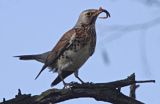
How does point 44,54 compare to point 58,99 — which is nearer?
point 58,99

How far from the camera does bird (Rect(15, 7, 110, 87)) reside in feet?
30.1

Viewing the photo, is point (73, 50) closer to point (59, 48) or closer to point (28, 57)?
point (59, 48)

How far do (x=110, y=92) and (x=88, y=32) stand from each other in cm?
349

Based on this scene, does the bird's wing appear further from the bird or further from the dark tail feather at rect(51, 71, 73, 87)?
the dark tail feather at rect(51, 71, 73, 87)

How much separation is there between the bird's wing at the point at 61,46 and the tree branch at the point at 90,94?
3111 mm

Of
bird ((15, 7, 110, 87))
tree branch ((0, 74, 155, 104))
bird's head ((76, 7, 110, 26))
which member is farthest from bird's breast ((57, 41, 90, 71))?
tree branch ((0, 74, 155, 104))

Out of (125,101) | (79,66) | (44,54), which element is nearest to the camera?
(125,101)

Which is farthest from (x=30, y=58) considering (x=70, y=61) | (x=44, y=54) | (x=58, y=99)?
(x=58, y=99)

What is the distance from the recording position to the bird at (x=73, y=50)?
9.18 metres

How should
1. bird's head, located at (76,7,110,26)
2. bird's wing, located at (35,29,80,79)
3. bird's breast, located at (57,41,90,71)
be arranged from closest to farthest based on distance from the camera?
bird's breast, located at (57,41,90,71) < bird's wing, located at (35,29,80,79) < bird's head, located at (76,7,110,26)

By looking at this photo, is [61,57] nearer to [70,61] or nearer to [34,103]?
[70,61]

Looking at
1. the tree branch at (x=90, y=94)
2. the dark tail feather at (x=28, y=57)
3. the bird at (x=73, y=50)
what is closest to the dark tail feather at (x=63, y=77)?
the bird at (x=73, y=50)

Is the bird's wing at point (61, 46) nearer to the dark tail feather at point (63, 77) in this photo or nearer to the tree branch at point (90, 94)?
the dark tail feather at point (63, 77)

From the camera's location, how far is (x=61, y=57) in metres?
9.47
